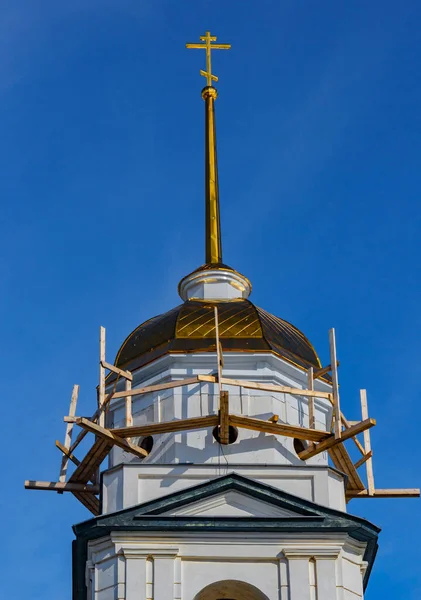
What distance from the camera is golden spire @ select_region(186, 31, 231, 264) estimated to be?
3416 cm

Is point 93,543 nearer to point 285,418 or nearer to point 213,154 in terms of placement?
point 285,418

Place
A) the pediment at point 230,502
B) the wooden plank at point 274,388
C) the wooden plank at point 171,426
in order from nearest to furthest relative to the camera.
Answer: the pediment at point 230,502 → the wooden plank at point 171,426 → the wooden plank at point 274,388

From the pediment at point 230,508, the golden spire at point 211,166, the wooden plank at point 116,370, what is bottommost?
the pediment at point 230,508

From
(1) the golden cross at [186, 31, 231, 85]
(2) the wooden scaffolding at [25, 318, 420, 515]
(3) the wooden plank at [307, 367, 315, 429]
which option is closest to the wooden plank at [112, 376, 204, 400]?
(2) the wooden scaffolding at [25, 318, 420, 515]

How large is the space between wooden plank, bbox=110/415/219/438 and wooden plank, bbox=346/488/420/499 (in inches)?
109

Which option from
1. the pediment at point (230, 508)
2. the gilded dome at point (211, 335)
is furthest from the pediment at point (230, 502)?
the gilded dome at point (211, 335)

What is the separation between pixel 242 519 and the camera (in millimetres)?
26875

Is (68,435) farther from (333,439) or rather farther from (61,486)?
(333,439)

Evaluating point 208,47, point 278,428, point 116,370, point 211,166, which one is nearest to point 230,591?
point 278,428

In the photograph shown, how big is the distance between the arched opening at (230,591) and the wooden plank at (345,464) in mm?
3052

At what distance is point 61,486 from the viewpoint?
2928cm

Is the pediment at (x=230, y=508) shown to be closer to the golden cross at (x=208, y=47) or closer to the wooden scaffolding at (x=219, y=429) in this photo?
the wooden scaffolding at (x=219, y=429)

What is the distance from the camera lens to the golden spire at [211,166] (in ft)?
112

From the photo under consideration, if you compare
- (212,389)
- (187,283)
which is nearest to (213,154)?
(187,283)
